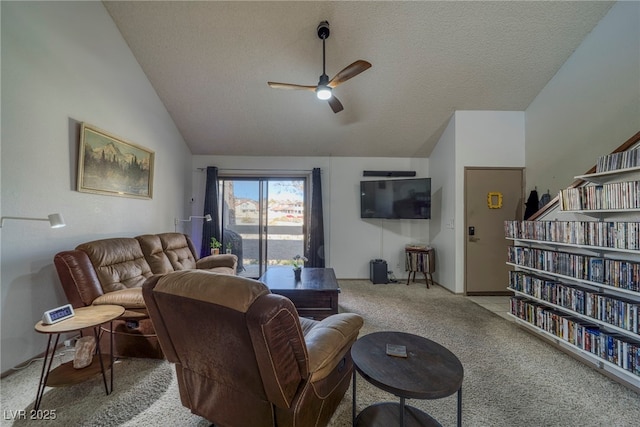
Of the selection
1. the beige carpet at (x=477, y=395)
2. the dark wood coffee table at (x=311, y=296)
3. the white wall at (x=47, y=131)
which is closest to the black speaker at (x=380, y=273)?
the dark wood coffee table at (x=311, y=296)

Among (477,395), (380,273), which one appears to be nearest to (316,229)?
(380,273)

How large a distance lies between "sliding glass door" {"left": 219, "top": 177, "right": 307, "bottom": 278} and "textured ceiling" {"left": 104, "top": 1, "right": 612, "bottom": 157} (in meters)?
1.07

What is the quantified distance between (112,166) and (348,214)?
12.4 ft

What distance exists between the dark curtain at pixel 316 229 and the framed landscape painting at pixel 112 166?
8.89 feet

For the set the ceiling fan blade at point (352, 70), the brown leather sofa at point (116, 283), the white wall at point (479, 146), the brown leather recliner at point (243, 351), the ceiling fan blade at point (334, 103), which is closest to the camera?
the brown leather recliner at point (243, 351)

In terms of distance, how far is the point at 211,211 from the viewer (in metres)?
5.04

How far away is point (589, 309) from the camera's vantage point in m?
2.14

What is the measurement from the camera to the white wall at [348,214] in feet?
17.0

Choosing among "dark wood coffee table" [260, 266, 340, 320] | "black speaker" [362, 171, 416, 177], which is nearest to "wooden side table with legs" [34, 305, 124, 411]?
"dark wood coffee table" [260, 266, 340, 320]

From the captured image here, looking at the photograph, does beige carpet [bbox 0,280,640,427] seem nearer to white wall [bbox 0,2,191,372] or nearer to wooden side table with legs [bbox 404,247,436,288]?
white wall [bbox 0,2,191,372]

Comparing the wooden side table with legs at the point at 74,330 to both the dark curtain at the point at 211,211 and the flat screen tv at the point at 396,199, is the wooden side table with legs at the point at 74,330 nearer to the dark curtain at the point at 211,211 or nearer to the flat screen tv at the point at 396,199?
the dark curtain at the point at 211,211

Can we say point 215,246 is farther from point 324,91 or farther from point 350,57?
point 350,57

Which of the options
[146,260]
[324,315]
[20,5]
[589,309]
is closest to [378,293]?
[324,315]

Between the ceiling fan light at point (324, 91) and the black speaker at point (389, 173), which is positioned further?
the black speaker at point (389, 173)
